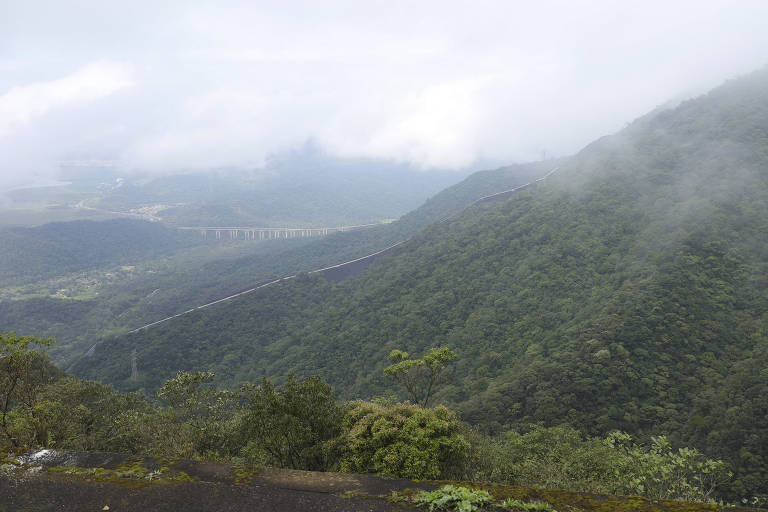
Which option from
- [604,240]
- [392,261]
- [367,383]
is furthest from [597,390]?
[392,261]

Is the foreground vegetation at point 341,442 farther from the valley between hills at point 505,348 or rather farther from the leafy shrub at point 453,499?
the leafy shrub at point 453,499

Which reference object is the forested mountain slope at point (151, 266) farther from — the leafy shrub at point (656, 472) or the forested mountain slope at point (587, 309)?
the leafy shrub at point (656, 472)

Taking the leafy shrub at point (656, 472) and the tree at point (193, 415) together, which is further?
the tree at point (193, 415)

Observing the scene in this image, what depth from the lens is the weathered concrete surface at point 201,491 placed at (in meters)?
7.46

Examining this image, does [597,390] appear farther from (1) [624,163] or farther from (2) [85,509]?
(1) [624,163]

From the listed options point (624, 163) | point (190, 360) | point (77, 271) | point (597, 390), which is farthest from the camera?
point (77, 271)

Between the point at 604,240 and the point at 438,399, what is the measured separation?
119 feet

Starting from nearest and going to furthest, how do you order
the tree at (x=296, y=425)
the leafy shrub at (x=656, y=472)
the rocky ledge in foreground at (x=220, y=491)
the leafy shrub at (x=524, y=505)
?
1. the leafy shrub at (x=524, y=505)
2. the rocky ledge in foreground at (x=220, y=491)
3. the leafy shrub at (x=656, y=472)
4. the tree at (x=296, y=425)

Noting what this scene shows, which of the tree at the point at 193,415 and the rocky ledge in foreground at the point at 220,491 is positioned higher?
the rocky ledge in foreground at the point at 220,491

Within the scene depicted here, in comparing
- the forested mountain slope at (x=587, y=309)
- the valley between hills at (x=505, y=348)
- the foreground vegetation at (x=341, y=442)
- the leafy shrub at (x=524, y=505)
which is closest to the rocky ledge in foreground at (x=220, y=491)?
the leafy shrub at (x=524, y=505)

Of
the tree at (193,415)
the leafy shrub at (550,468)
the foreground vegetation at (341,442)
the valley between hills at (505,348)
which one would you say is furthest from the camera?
the tree at (193,415)

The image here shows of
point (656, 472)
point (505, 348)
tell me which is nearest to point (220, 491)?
point (656, 472)

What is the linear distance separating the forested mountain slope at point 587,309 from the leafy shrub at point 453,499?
27.8 meters

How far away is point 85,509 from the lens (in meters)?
7.46
